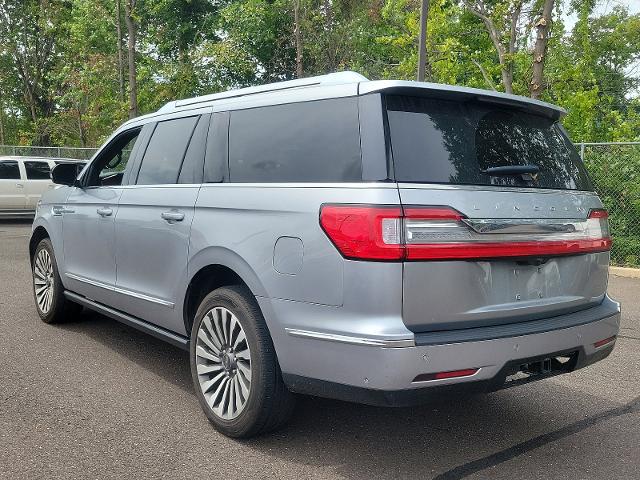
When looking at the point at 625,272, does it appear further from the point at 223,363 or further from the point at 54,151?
the point at 54,151

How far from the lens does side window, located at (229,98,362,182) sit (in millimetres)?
3232

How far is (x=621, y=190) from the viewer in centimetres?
1102

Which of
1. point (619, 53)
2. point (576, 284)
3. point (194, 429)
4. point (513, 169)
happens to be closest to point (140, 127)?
point (194, 429)

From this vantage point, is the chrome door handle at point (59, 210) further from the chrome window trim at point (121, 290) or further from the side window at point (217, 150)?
the side window at point (217, 150)

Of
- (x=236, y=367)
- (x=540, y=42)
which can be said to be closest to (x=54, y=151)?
(x=540, y=42)

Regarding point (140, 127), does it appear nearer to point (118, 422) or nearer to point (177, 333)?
point (177, 333)

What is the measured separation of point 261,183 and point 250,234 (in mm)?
302

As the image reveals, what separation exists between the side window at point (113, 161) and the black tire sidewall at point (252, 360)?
6.39 ft

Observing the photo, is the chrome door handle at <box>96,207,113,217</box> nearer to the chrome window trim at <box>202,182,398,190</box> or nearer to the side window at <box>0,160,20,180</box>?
the chrome window trim at <box>202,182,398,190</box>

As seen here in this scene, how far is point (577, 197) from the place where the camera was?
366cm

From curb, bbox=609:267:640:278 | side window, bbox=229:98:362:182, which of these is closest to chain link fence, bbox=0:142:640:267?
curb, bbox=609:267:640:278

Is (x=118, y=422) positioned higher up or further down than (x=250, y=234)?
further down

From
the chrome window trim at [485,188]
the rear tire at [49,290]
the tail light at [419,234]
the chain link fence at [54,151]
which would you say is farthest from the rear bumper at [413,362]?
the chain link fence at [54,151]

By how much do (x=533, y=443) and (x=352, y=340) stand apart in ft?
4.72
